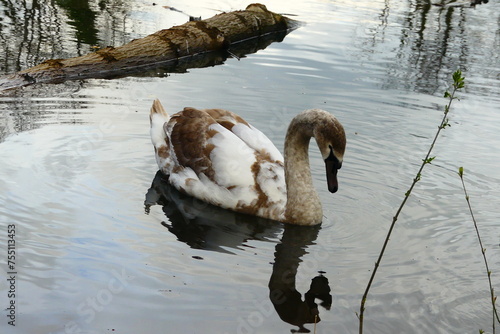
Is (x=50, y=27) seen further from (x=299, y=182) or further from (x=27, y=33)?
(x=299, y=182)

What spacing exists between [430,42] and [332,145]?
42.2 feet

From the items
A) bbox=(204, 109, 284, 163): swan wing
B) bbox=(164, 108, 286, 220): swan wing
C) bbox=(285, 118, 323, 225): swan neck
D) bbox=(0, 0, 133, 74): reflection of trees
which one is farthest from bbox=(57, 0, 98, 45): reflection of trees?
bbox=(285, 118, 323, 225): swan neck

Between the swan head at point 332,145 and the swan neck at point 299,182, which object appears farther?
the swan neck at point 299,182

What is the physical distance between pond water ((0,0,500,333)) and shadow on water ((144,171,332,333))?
1.0 inches

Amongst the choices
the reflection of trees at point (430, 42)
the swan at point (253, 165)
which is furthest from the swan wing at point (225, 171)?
the reflection of trees at point (430, 42)

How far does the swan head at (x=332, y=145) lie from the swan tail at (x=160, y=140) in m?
2.23

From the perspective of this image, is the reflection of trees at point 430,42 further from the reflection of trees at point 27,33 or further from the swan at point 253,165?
the reflection of trees at point 27,33

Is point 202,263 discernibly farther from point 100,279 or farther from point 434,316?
point 434,316

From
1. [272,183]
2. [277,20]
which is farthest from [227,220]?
[277,20]

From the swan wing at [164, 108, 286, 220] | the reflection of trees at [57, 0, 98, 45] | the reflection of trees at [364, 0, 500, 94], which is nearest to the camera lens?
the swan wing at [164, 108, 286, 220]

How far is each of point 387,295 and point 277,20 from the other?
13.5 metres

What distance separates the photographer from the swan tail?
359 inches

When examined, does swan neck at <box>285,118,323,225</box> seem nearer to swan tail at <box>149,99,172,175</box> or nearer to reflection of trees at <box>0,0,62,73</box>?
swan tail at <box>149,99,172,175</box>

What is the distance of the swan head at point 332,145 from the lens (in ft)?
24.5
